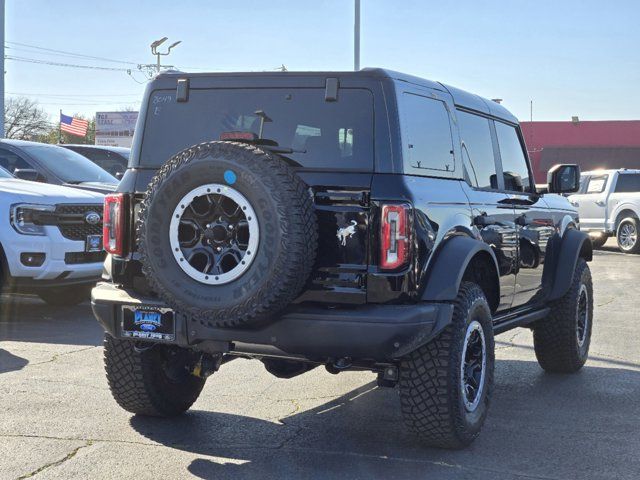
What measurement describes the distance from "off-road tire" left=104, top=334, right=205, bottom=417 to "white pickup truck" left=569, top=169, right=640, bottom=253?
16.1m

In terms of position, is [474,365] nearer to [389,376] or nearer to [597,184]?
[389,376]

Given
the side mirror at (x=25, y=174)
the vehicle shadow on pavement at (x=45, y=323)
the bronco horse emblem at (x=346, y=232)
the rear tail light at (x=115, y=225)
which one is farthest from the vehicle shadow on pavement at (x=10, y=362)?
the bronco horse emblem at (x=346, y=232)

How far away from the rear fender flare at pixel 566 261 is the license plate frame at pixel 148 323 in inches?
127

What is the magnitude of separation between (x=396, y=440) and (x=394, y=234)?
49.0 inches

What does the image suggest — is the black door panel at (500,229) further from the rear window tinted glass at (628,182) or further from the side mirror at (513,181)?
the rear window tinted glass at (628,182)

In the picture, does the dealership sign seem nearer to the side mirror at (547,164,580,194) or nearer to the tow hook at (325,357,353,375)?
the side mirror at (547,164,580,194)

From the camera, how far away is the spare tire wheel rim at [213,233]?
14.1ft

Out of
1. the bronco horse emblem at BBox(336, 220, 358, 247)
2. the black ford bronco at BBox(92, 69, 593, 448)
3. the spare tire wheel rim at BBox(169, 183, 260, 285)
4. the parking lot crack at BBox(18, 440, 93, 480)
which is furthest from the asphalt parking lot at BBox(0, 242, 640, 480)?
the bronco horse emblem at BBox(336, 220, 358, 247)

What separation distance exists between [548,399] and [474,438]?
1.44m

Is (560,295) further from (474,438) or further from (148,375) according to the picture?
(148,375)

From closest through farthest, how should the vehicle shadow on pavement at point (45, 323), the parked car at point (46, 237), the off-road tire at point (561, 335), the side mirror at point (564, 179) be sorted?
the off-road tire at point (561, 335), the side mirror at point (564, 179), the vehicle shadow on pavement at point (45, 323), the parked car at point (46, 237)

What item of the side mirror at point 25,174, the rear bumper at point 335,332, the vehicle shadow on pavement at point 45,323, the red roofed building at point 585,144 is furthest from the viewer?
the red roofed building at point 585,144

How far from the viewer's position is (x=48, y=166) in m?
10.7

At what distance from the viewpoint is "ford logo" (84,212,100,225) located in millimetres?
9031
